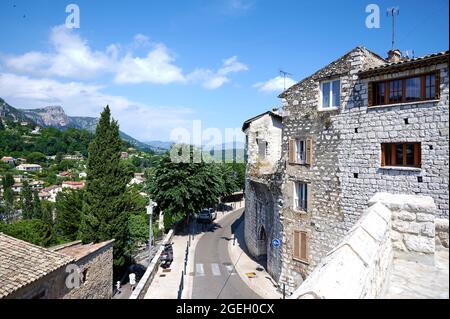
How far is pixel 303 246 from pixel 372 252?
Answer: 12.4 meters

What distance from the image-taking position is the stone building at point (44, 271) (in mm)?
9828

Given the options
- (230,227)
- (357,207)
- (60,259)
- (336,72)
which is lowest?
(230,227)

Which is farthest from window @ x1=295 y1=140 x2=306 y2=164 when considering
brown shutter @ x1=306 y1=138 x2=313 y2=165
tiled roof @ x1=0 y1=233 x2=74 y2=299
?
tiled roof @ x1=0 y1=233 x2=74 y2=299

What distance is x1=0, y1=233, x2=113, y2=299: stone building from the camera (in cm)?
983

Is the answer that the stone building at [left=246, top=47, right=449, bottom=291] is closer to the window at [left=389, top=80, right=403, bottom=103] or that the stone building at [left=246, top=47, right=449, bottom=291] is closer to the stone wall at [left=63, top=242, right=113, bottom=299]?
the window at [left=389, top=80, right=403, bottom=103]

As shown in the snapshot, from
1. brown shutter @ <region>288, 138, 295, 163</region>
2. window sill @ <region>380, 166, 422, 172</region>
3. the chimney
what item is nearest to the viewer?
window sill @ <region>380, 166, 422, 172</region>

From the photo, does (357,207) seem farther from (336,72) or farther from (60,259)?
(60,259)

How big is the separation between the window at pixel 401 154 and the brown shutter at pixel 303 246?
17.1 ft

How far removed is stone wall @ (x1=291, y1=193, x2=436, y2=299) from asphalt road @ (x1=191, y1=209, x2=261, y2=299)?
504 inches

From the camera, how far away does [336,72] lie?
43.8 ft

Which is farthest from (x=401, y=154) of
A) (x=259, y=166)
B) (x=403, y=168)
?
(x=259, y=166)

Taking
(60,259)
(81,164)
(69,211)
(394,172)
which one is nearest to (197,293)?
(60,259)
